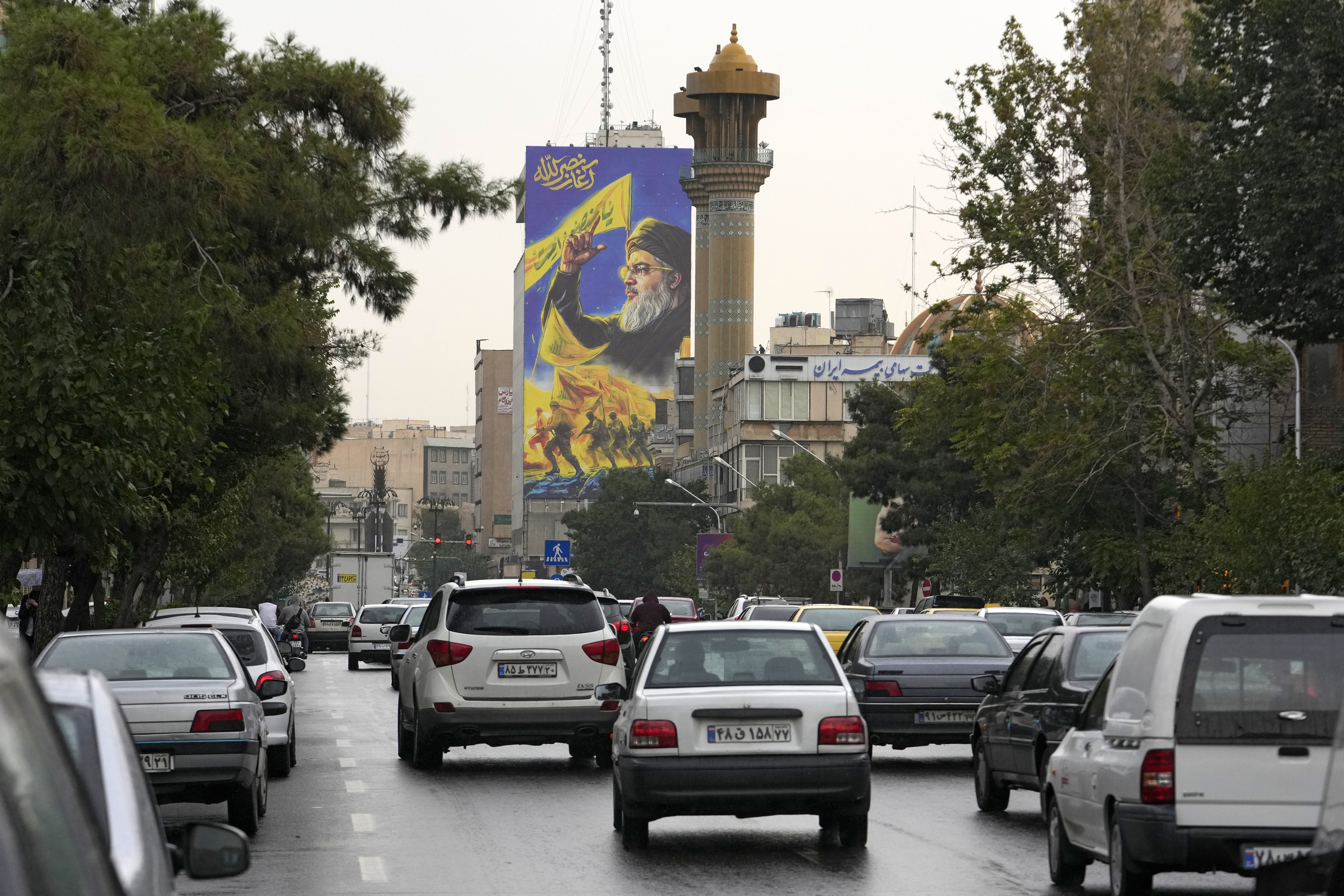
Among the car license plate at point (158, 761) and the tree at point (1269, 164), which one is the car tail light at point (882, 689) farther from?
the tree at point (1269, 164)

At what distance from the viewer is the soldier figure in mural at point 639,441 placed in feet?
634

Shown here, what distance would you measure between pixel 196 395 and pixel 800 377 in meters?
114

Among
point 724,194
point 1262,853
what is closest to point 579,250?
point 724,194

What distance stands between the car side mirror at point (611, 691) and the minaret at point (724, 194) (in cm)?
13807

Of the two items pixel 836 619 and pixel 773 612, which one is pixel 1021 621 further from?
pixel 773 612

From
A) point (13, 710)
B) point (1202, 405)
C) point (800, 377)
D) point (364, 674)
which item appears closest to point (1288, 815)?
point (13, 710)

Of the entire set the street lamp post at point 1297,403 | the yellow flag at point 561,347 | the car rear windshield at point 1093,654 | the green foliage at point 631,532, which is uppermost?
the yellow flag at point 561,347

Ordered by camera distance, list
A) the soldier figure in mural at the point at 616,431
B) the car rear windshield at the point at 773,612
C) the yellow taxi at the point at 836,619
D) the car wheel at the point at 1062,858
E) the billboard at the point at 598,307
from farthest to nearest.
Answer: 1. the soldier figure in mural at the point at 616,431
2. the billboard at the point at 598,307
3. the car rear windshield at the point at 773,612
4. the yellow taxi at the point at 836,619
5. the car wheel at the point at 1062,858

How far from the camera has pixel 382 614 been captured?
48.2m

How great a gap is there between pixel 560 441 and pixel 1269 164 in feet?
543

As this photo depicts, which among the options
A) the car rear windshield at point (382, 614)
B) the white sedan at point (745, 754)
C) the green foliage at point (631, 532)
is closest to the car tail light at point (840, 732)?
the white sedan at point (745, 754)

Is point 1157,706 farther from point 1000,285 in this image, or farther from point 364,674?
point 364,674

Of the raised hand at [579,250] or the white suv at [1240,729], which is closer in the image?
the white suv at [1240,729]

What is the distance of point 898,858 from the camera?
42.8 ft
